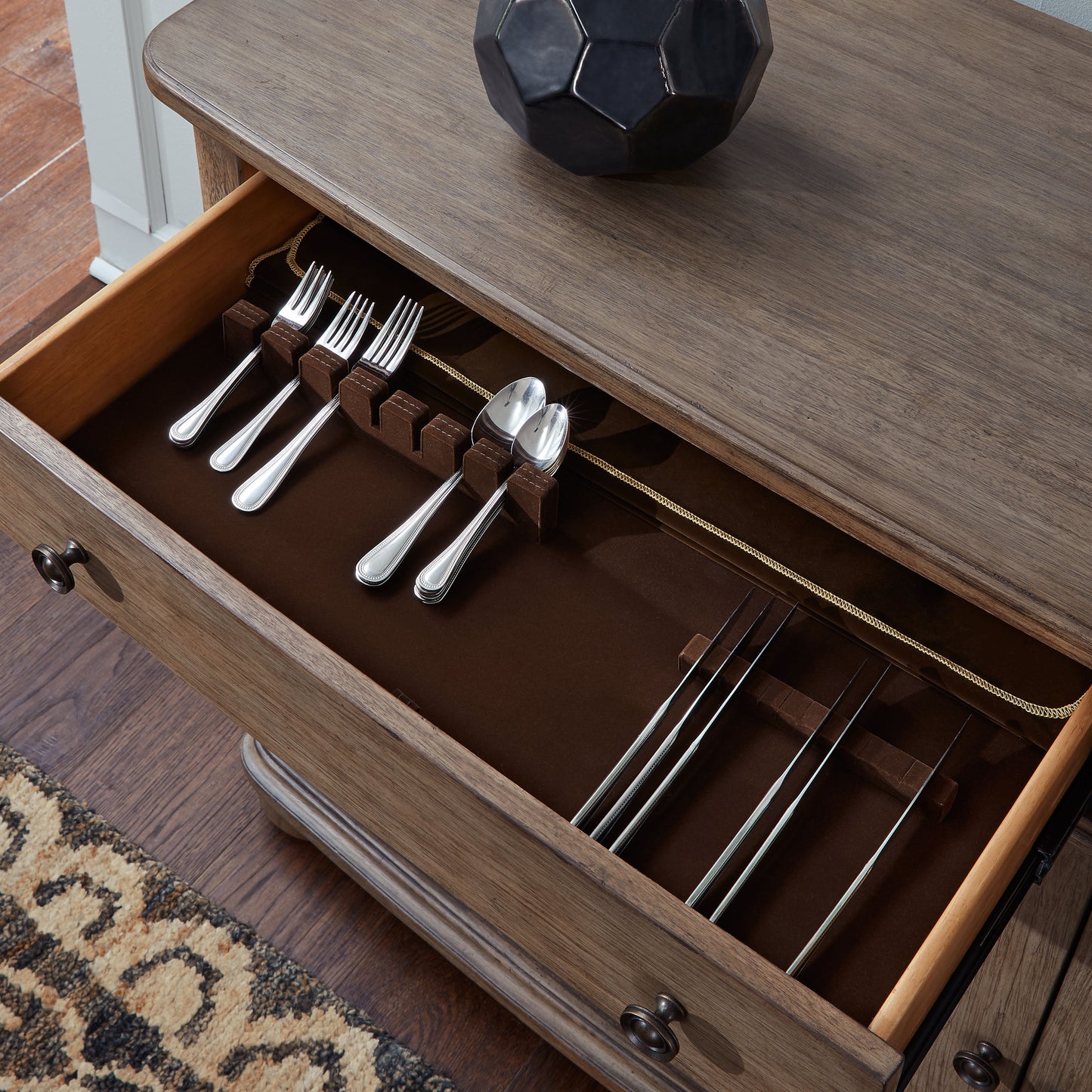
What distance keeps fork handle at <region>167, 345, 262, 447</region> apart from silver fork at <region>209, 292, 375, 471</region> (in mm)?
20

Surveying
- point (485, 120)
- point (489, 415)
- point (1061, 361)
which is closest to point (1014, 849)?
point (1061, 361)

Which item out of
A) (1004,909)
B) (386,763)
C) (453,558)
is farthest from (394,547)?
(1004,909)

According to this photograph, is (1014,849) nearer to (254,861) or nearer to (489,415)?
(489,415)

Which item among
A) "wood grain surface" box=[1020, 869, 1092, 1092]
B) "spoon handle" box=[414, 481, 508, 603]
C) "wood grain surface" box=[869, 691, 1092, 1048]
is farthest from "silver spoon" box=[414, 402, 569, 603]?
"wood grain surface" box=[1020, 869, 1092, 1092]

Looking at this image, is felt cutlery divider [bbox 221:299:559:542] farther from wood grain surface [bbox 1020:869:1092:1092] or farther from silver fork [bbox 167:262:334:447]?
wood grain surface [bbox 1020:869:1092:1092]

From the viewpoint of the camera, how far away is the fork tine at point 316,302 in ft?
2.67

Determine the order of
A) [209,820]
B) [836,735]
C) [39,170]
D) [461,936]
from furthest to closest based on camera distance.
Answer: [39,170]
[209,820]
[461,936]
[836,735]

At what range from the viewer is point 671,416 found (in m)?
0.63

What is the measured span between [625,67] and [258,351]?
0.31m

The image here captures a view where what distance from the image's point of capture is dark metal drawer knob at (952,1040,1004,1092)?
2.61 feet

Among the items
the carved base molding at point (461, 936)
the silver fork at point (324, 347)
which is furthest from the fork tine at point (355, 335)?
the carved base molding at point (461, 936)

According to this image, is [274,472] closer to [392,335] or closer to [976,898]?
[392,335]

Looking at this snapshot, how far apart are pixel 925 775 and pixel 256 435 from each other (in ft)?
1.49

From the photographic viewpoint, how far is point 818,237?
2.23ft
